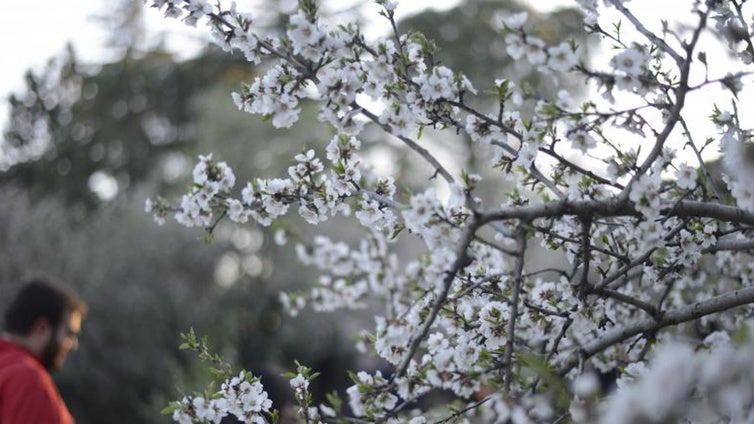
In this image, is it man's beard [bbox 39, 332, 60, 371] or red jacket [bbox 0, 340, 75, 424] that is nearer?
red jacket [bbox 0, 340, 75, 424]

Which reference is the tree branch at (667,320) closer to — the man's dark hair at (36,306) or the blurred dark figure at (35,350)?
the blurred dark figure at (35,350)

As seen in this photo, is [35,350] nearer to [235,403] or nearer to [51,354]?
[51,354]

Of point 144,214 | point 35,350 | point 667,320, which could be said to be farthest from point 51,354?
point 144,214

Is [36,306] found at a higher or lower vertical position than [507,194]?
higher

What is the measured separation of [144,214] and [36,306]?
9800 millimetres

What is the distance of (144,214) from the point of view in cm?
1385

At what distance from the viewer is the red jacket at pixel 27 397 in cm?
350

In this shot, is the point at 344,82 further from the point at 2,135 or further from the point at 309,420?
the point at 2,135

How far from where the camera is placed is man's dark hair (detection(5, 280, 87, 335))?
13.7 feet

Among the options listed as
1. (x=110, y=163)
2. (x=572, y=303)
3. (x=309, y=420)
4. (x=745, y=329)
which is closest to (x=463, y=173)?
(x=572, y=303)

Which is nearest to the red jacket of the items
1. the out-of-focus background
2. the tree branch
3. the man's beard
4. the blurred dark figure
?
the blurred dark figure

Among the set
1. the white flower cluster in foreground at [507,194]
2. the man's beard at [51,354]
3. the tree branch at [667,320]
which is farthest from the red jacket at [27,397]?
the tree branch at [667,320]

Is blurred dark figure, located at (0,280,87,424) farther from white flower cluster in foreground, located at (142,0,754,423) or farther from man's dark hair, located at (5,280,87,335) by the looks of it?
white flower cluster in foreground, located at (142,0,754,423)

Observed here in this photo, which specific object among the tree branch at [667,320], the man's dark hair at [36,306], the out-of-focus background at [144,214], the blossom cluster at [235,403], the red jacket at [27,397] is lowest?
the tree branch at [667,320]
